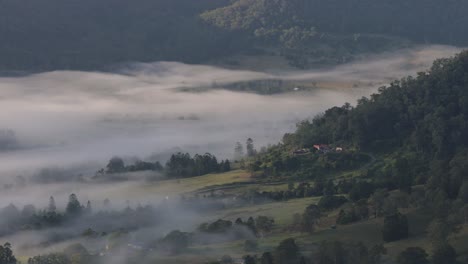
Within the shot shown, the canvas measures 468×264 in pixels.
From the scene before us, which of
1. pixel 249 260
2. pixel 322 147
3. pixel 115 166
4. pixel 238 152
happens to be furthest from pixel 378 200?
pixel 115 166

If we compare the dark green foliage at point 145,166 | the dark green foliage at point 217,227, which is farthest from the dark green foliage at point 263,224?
the dark green foliage at point 145,166

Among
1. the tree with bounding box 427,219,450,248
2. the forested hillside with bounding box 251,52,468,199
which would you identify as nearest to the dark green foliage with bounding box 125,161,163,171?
the forested hillside with bounding box 251,52,468,199

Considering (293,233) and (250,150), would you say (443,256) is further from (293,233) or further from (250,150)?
(250,150)

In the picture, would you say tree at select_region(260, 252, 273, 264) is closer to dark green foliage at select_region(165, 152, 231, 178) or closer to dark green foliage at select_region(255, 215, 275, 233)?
dark green foliage at select_region(255, 215, 275, 233)

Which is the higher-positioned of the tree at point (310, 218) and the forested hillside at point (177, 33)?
the forested hillside at point (177, 33)

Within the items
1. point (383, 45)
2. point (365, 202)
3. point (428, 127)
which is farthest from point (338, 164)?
Answer: point (383, 45)

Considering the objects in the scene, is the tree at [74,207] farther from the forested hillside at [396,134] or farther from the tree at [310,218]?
the tree at [310,218]

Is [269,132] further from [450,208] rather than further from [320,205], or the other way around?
[450,208]
